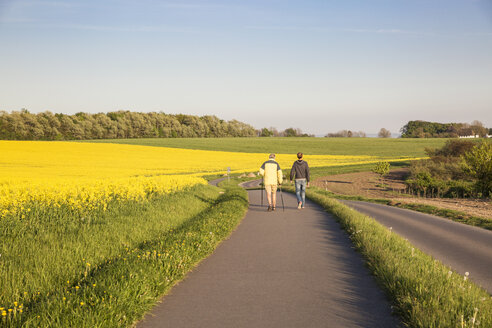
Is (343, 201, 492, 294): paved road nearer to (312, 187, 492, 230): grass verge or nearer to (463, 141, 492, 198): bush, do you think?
(312, 187, 492, 230): grass verge

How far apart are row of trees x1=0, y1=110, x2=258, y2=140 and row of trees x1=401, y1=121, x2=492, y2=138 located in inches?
2345

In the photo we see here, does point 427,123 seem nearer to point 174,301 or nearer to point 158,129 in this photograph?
point 158,129

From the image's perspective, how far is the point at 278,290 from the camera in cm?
534

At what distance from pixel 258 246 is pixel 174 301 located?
3.53 meters

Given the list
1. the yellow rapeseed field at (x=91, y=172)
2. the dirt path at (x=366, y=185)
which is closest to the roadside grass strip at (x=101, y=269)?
the yellow rapeseed field at (x=91, y=172)

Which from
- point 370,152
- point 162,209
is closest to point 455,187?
point 162,209

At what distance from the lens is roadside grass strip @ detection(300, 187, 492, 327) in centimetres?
396

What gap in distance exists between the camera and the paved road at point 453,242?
715 cm

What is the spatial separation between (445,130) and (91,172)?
16212 centimetres

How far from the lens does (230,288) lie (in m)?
5.44

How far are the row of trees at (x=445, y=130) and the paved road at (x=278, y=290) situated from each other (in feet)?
450

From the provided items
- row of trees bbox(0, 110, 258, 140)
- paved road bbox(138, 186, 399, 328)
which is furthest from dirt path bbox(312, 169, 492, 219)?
row of trees bbox(0, 110, 258, 140)

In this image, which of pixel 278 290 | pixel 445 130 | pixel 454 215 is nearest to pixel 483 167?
pixel 454 215

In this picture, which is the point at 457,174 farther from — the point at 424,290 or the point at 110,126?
the point at 110,126
